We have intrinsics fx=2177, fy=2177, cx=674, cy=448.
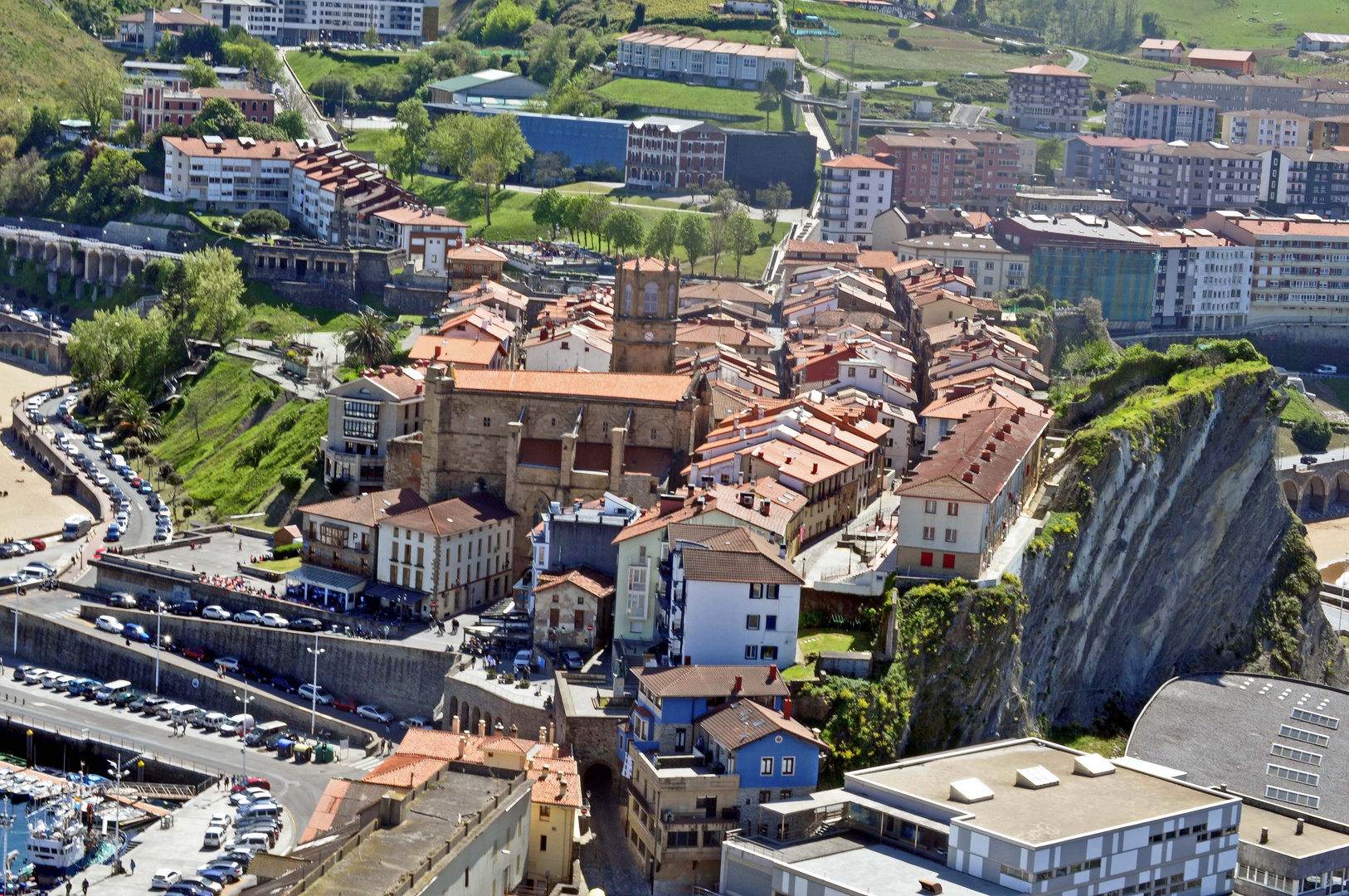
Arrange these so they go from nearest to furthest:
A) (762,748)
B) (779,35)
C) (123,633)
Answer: (762,748) < (123,633) < (779,35)

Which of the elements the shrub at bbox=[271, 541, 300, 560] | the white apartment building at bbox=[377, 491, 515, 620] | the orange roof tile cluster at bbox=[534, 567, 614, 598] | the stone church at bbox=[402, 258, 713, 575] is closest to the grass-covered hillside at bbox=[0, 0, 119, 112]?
the shrub at bbox=[271, 541, 300, 560]

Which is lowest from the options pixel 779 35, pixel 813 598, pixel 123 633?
pixel 123 633

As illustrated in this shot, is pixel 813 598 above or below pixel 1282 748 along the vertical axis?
above

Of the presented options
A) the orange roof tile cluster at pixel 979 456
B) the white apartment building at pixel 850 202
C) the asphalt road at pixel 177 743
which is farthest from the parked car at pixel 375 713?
the white apartment building at pixel 850 202

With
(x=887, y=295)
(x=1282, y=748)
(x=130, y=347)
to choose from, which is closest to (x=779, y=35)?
(x=887, y=295)

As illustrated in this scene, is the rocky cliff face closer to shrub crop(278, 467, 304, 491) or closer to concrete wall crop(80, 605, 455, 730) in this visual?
concrete wall crop(80, 605, 455, 730)

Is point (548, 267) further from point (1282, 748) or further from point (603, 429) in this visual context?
point (1282, 748)

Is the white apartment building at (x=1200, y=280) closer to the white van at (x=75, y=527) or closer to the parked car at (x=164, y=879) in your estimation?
the white van at (x=75, y=527)
